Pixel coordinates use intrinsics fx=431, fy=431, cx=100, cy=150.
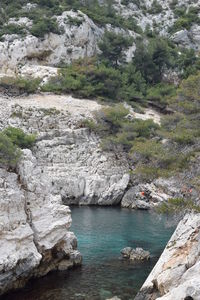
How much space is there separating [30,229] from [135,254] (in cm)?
779

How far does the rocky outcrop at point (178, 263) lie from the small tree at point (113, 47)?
2092 inches

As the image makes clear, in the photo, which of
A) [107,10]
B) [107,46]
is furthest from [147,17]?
[107,46]

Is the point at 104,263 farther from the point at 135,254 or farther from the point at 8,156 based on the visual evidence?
the point at 8,156

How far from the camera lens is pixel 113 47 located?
67312mm

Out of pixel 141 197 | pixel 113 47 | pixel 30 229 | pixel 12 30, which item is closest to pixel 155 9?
pixel 113 47

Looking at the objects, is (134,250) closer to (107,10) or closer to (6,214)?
(6,214)

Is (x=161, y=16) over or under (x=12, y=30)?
over

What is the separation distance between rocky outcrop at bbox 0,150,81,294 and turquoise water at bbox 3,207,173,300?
0.74 m

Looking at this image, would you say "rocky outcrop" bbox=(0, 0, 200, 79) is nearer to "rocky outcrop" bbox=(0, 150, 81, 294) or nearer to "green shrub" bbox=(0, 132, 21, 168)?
"green shrub" bbox=(0, 132, 21, 168)

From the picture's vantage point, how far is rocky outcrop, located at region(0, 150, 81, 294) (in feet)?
57.3

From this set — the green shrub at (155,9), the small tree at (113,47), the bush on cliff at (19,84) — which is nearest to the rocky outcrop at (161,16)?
the green shrub at (155,9)

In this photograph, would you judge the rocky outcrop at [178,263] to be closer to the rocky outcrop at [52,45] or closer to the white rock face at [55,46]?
the rocky outcrop at [52,45]

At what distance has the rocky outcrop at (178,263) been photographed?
14.0 metres

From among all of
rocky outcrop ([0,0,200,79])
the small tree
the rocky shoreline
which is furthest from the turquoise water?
the small tree
